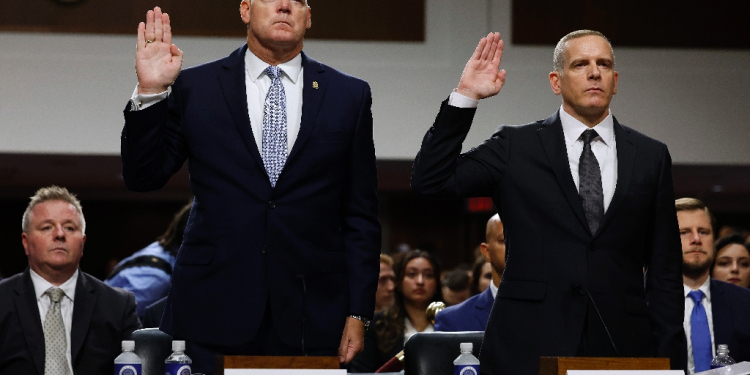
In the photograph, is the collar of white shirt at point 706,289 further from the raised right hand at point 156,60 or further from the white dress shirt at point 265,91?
the raised right hand at point 156,60

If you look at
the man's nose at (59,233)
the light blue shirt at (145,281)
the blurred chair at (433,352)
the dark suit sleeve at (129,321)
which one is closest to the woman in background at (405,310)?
the light blue shirt at (145,281)

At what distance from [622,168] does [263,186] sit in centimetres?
90

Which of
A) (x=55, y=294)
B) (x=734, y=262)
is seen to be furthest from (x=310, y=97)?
(x=734, y=262)

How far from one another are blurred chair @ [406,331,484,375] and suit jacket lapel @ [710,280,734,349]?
132 centimetres

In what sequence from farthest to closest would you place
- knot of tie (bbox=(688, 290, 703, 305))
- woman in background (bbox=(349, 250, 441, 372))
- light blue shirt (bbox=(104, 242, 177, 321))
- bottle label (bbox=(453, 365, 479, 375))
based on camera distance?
1. woman in background (bbox=(349, 250, 441, 372))
2. light blue shirt (bbox=(104, 242, 177, 321))
3. knot of tie (bbox=(688, 290, 703, 305))
4. bottle label (bbox=(453, 365, 479, 375))

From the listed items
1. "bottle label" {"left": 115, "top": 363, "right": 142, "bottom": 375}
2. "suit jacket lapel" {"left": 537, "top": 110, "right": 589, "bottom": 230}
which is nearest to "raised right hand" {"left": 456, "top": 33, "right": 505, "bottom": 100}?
"suit jacket lapel" {"left": 537, "top": 110, "right": 589, "bottom": 230}

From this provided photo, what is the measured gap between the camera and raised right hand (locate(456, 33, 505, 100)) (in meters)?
2.39

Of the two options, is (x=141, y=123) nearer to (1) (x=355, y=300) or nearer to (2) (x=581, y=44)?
(1) (x=355, y=300)

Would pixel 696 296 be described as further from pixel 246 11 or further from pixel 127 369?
pixel 127 369

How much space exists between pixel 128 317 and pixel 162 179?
1.37 m

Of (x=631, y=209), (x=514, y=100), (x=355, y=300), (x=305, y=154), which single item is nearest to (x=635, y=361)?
(x=631, y=209)

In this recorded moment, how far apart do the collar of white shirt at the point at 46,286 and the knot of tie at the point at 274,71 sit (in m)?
1.69

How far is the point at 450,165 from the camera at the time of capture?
2381mm

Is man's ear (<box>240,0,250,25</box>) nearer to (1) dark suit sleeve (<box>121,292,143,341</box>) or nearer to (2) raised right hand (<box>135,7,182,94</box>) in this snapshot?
(2) raised right hand (<box>135,7,182,94</box>)
